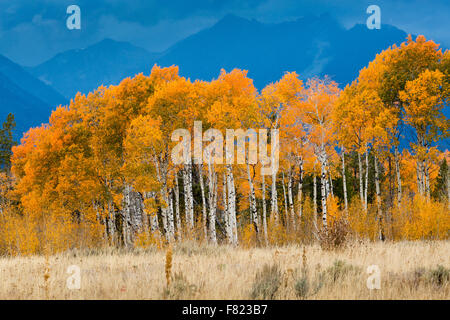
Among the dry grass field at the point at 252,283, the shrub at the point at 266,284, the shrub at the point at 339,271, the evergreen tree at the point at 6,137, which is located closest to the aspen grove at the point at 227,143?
the evergreen tree at the point at 6,137

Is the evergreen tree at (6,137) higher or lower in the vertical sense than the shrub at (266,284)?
higher

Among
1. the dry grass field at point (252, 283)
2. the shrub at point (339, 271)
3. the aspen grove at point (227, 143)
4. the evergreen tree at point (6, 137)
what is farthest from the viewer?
the evergreen tree at point (6, 137)

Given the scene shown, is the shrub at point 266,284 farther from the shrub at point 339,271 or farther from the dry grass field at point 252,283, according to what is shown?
the shrub at point 339,271

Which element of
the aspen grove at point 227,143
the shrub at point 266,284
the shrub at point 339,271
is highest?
the aspen grove at point 227,143

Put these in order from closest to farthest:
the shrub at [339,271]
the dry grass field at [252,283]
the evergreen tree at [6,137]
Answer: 1. the dry grass field at [252,283]
2. the shrub at [339,271]
3. the evergreen tree at [6,137]

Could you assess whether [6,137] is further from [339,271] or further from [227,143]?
[339,271]

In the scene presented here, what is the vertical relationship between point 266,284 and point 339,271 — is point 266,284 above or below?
above

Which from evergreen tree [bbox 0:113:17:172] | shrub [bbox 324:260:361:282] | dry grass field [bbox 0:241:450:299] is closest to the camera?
dry grass field [bbox 0:241:450:299]

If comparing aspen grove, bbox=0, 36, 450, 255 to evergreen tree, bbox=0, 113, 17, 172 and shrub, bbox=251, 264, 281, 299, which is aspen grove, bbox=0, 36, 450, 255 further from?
shrub, bbox=251, 264, 281, 299

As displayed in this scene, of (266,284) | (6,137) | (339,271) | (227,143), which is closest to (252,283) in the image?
(266,284)

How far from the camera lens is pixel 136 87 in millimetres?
22094

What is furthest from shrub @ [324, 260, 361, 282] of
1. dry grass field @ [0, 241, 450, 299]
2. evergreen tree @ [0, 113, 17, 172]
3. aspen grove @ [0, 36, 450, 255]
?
evergreen tree @ [0, 113, 17, 172]
